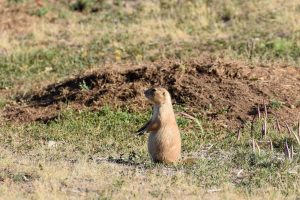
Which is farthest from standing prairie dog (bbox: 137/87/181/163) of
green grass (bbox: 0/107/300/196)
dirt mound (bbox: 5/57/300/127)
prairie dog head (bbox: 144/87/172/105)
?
dirt mound (bbox: 5/57/300/127)

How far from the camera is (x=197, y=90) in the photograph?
1412 cm

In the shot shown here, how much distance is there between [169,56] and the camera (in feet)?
61.2

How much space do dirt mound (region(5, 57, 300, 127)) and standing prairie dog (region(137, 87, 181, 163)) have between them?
3.11 m

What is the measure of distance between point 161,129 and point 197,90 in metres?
4.02

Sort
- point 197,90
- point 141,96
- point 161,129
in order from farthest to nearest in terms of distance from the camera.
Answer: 1. point 141,96
2. point 197,90
3. point 161,129

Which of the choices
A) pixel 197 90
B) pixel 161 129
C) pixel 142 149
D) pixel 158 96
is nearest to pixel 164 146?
pixel 161 129

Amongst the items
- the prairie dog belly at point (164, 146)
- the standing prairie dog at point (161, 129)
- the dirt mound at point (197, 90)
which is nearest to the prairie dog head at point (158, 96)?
the standing prairie dog at point (161, 129)

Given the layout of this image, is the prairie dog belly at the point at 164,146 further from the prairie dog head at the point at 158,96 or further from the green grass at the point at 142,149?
the prairie dog head at the point at 158,96

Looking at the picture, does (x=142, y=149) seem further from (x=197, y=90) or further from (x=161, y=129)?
(x=197, y=90)

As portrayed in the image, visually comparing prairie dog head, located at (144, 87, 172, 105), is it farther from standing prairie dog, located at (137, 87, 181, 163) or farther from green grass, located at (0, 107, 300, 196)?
green grass, located at (0, 107, 300, 196)

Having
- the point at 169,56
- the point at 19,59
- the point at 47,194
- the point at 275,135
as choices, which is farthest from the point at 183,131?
the point at 19,59

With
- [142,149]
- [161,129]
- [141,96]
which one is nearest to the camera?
[161,129]

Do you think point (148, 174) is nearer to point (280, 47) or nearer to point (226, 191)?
point (226, 191)

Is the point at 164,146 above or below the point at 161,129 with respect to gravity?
below
